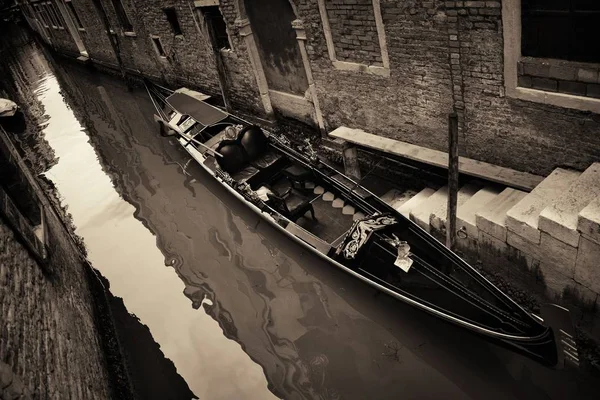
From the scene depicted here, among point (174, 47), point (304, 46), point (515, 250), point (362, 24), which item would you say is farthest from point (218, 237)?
point (174, 47)

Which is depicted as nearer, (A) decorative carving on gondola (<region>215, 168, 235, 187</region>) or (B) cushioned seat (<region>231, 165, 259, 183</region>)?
(A) decorative carving on gondola (<region>215, 168, 235, 187</region>)

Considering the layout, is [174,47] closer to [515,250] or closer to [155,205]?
[155,205]

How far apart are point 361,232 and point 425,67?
210 centimetres

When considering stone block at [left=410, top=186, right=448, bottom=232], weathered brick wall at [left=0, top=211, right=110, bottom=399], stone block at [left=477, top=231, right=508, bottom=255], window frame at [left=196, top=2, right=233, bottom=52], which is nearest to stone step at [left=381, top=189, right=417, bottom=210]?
stone block at [left=410, top=186, right=448, bottom=232]

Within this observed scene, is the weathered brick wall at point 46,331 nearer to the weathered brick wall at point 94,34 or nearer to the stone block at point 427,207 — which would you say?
the stone block at point 427,207

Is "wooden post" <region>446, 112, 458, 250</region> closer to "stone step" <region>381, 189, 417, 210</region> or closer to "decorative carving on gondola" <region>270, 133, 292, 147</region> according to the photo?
"stone step" <region>381, 189, 417, 210</region>

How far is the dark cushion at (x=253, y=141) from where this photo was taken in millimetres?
7008

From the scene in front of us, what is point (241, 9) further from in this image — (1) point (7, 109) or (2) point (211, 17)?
(1) point (7, 109)

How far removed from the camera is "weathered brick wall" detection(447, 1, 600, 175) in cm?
420

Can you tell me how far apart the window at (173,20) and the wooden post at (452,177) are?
7.61 metres

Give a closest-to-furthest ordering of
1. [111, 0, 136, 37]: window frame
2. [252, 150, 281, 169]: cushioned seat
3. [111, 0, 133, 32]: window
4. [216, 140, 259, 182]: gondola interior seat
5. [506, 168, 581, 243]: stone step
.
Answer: [506, 168, 581, 243]: stone step, [252, 150, 281, 169]: cushioned seat, [216, 140, 259, 182]: gondola interior seat, [111, 0, 136, 37]: window frame, [111, 0, 133, 32]: window

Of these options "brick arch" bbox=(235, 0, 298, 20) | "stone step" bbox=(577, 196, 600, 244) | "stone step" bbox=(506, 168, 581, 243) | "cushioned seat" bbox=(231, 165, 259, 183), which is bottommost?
"cushioned seat" bbox=(231, 165, 259, 183)

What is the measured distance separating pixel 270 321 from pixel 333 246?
123 centimetres

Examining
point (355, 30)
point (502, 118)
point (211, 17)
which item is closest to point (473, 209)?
point (502, 118)
